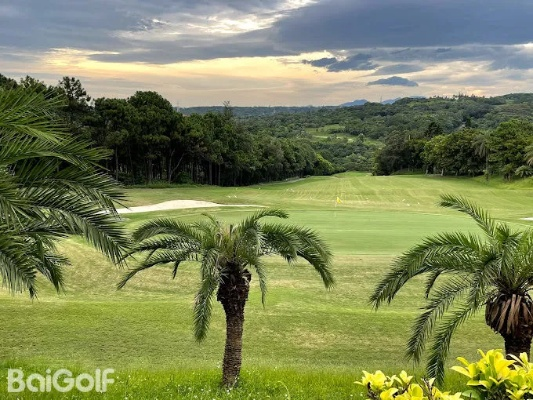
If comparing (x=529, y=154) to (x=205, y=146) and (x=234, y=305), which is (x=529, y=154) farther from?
(x=234, y=305)

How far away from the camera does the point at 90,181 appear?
784cm

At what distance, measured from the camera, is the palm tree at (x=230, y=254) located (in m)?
8.93

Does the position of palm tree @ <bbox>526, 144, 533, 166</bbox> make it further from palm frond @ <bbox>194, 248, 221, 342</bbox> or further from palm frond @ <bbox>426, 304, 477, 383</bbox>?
palm frond @ <bbox>194, 248, 221, 342</bbox>

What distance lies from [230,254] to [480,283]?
14.1 feet

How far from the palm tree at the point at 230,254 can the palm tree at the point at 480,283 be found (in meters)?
1.86

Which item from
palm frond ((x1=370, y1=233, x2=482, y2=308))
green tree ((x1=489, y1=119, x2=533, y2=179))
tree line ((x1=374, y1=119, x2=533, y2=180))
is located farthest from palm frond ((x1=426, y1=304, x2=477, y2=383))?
green tree ((x1=489, y1=119, x2=533, y2=179))

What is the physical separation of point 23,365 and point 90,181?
13.9ft

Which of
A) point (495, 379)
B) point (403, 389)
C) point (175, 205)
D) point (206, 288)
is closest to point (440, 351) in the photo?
point (206, 288)

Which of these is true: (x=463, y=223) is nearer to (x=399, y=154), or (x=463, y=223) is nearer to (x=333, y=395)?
(x=333, y=395)

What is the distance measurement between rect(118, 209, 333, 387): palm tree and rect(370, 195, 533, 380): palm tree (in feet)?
6.10

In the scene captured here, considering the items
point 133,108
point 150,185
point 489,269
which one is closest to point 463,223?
point 489,269

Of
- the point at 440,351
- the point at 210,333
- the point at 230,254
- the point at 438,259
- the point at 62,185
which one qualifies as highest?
the point at 62,185

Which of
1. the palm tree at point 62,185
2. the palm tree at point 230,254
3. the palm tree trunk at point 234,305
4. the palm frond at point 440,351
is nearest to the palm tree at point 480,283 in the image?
the palm frond at point 440,351

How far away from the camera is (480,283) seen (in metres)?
8.38
